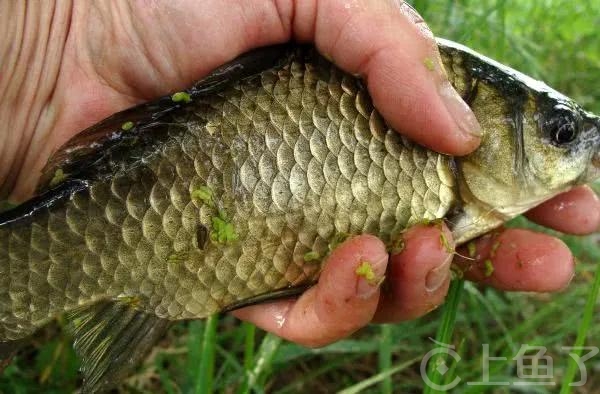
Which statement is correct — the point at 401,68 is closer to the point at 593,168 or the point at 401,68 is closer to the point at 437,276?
the point at 437,276

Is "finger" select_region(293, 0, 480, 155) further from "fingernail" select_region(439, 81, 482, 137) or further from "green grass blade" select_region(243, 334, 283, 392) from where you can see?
"green grass blade" select_region(243, 334, 283, 392)

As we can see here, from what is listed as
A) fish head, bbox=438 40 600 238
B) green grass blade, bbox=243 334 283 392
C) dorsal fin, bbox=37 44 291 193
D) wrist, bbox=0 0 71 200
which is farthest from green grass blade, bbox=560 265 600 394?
wrist, bbox=0 0 71 200

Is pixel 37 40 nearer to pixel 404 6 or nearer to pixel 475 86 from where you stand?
pixel 404 6

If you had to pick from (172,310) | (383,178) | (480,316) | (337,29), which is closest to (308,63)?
(337,29)

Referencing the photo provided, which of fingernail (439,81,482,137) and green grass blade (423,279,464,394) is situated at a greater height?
fingernail (439,81,482,137)

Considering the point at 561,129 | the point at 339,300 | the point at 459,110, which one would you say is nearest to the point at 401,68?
the point at 459,110

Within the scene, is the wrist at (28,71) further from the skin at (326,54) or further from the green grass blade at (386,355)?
the green grass blade at (386,355)
